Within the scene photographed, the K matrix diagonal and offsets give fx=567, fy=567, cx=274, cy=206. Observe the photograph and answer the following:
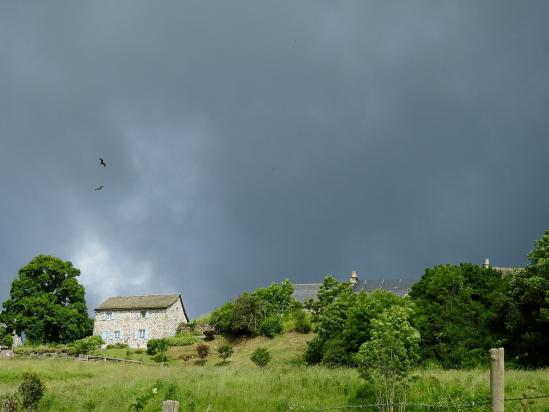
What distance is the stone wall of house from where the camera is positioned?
62594 millimetres

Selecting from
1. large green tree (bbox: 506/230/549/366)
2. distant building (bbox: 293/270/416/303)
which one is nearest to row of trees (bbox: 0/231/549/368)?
large green tree (bbox: 506/230/549/366)

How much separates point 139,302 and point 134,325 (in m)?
2.76

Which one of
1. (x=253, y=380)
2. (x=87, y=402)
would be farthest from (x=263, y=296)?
(x=87, y=402)

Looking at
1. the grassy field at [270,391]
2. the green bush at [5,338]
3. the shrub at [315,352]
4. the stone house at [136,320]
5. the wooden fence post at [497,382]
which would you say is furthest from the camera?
the stone house at [136,320]

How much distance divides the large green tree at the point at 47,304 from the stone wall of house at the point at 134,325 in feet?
6.29

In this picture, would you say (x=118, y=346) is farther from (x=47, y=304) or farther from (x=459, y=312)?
(x=459, y=312)

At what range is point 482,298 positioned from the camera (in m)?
36.1

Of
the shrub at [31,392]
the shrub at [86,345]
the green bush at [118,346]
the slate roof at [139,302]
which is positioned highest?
the slate roof at [139,302]

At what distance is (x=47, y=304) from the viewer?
60.4 meters

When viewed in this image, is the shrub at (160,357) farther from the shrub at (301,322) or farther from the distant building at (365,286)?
the distant building at (365,286)

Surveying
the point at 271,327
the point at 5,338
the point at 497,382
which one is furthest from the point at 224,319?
the point at 497,382

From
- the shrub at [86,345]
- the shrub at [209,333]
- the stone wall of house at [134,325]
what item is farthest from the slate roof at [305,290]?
the shrub at [86,345]

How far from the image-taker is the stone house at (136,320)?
62.7 meters

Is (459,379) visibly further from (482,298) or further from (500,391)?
(482,298)
